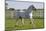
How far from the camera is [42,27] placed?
148 centimetres

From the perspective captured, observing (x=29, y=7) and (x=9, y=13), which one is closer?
(x=9, y=13)

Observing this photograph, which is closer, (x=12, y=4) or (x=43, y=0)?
(x=12, y=4)

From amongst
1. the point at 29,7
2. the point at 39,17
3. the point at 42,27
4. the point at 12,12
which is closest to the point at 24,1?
the point at 29,7

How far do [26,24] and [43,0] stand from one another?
52 centimetres

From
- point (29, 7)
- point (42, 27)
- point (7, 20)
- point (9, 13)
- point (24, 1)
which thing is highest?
point (24, 1)

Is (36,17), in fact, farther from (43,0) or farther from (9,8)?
(9,8)

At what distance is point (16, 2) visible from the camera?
140cm

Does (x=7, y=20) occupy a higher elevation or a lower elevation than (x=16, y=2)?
lower

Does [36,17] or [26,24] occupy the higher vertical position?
[36,17]

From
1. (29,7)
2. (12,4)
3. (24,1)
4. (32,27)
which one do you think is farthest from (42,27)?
(12,4)

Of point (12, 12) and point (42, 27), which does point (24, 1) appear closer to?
point (12, 12)

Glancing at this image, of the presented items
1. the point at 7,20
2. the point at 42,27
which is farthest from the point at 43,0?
the point at 7,20

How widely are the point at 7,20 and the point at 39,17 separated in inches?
22.1

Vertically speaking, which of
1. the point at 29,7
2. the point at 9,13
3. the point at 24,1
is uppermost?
the point at 24,1
